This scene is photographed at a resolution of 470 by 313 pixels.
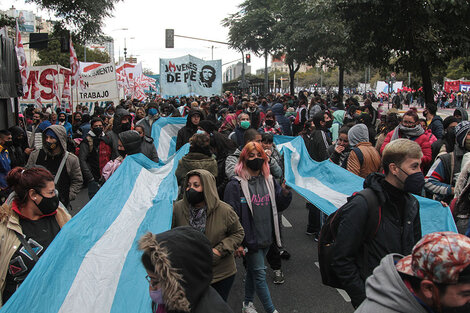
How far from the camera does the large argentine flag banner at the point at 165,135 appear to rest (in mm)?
10109

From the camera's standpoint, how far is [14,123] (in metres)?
11.5

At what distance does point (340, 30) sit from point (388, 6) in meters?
12.2

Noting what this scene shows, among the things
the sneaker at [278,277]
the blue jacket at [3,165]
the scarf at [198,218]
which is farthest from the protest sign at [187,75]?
the scarf at [198,218]

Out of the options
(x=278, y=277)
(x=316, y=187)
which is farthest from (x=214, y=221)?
(x=316, y=187)

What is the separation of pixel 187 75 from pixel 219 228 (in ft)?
67.8

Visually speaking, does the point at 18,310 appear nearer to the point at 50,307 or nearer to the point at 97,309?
the point at 50,307

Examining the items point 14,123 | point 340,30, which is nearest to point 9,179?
point 14,123

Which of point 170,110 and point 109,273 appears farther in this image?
point 170,110

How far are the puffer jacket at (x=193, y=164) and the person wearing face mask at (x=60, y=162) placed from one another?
58.9 inches

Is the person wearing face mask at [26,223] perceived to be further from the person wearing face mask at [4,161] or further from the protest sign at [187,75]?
the protest sign at [187,75]

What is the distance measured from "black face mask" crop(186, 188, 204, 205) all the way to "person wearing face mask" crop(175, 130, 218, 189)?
112 cm

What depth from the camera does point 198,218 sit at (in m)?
3.78

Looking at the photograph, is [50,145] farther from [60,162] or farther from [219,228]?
[219,228]

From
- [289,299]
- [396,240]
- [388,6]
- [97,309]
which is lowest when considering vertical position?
[289,299]
